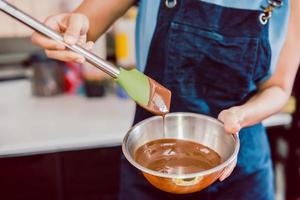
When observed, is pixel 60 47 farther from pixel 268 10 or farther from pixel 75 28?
pixel 268 10

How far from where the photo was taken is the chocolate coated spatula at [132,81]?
42.3 inches

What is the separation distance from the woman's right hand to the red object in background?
0.95 meters

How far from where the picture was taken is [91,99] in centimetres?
214

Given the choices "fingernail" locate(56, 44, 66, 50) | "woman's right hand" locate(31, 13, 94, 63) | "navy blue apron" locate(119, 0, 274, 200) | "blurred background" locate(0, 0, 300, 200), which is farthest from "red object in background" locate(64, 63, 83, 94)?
"fingernail" locate(56, 44, 66, 50)

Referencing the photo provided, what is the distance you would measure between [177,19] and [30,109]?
0.96 meters

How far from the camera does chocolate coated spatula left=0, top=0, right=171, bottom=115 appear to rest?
3.53 ft

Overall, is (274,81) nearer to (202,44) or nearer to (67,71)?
(202,44)

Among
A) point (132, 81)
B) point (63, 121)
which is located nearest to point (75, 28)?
point (132, 81)

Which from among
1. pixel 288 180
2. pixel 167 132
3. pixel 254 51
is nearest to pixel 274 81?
pixel 254 51

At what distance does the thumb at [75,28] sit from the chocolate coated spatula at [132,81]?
0.7 inches

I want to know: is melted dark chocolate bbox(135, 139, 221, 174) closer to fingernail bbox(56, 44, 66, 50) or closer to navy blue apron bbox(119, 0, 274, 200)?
navy blue apron bbox(119, 0, 274, 200)

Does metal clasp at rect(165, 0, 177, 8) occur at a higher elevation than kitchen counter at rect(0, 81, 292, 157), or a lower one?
higher

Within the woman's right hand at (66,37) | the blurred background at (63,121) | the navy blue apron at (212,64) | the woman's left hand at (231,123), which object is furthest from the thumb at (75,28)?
the blurred background at (63,121)

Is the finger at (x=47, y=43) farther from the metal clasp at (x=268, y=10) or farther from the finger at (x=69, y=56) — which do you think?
the metal clasp at (x=268, y=10)
